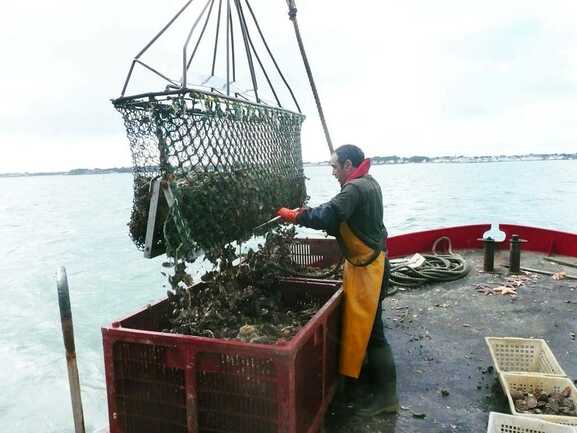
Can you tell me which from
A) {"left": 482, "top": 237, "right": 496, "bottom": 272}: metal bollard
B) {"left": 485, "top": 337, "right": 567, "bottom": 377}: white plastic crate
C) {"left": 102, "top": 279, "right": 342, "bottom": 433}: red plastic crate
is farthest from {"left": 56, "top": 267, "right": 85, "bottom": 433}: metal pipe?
{"left": 482, "top": 237, "right": 496, "bottom": 272}: metal bollard

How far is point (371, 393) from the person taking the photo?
12.1 feet

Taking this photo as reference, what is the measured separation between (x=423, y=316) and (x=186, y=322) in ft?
10.7

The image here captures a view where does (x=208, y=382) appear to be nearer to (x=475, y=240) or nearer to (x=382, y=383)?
(x=382, y=383)

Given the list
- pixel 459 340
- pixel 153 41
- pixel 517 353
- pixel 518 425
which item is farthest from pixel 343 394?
pixel 153 41

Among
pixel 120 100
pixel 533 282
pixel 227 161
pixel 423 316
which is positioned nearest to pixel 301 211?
pixel 227 161

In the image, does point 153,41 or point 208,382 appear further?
point 153,41

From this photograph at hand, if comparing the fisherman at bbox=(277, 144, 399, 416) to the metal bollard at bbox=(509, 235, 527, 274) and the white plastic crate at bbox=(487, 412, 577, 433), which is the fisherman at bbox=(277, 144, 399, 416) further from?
the metal bollard at bbox=(509, 235, 527, 274)

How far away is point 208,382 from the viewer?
2703mm

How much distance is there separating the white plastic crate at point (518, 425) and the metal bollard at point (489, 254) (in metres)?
4.54

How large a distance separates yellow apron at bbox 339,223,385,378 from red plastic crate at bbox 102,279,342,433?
0.51 metres

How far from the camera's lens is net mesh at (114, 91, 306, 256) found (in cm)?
279

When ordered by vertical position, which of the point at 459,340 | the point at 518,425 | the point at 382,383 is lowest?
the point at 459,340

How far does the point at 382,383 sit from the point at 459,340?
1.54 meters

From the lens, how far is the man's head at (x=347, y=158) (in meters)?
3.63
